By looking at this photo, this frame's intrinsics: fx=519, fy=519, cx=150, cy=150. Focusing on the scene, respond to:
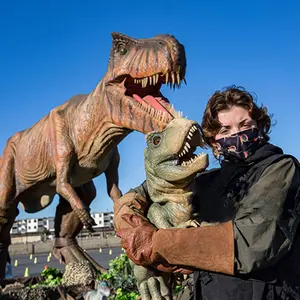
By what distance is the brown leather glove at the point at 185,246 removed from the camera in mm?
1491

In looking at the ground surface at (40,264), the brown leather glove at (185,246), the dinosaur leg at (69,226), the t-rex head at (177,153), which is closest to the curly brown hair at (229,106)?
the t-rex head at (177,153)

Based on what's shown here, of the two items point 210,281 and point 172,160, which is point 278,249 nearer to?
point 210,281

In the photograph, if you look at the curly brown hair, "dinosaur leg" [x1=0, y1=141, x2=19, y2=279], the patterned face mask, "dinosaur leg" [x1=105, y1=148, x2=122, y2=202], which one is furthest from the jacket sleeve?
"dinosaur leg" [x1=0, y1=141, x2=19, y2=279]

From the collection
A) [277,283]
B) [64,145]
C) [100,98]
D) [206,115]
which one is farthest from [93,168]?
[277,283]

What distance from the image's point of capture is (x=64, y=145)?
5.21m

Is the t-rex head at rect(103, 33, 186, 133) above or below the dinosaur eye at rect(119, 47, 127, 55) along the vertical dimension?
below

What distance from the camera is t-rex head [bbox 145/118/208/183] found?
1655 mm

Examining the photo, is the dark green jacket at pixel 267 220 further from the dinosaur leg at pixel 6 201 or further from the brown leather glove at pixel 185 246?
the dinosaur leg at pixel 6 201

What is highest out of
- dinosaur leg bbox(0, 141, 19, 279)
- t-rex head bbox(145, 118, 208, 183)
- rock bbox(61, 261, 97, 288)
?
dinosaur leg bbox(0, 141, 19, 279)

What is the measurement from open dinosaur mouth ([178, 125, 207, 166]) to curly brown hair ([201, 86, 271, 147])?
184 millimetres

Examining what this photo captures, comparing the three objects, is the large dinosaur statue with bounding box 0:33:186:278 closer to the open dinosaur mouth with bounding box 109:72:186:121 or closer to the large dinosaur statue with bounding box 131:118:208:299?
the open dinosaur mouth with bounding box 109:72:186:121

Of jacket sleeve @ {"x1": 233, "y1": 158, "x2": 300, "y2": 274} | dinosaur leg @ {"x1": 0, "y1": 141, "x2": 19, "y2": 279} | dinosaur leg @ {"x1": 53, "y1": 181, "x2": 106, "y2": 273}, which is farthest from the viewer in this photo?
dinosaur leg @ {"x1": 53, "y1": 181, "x2": 106, "y2": 273}

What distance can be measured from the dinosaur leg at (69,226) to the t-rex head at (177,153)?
4.50 meters

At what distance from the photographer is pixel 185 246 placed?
1510 mm
